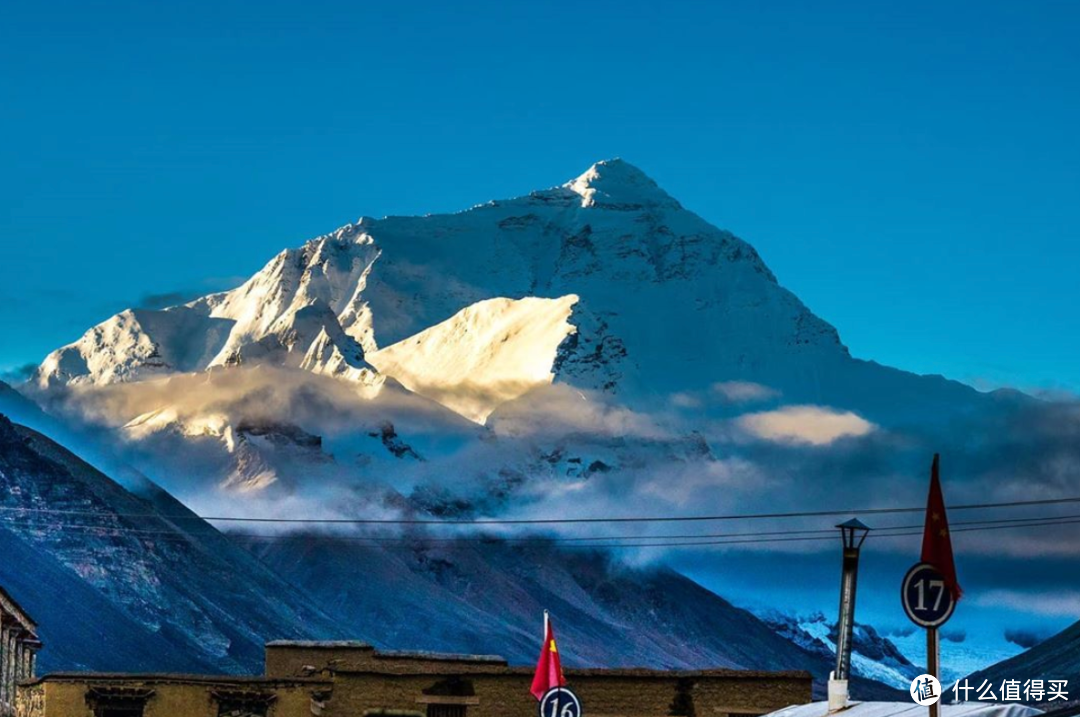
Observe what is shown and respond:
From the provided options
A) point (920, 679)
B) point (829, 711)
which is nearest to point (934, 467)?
point (920, 679)

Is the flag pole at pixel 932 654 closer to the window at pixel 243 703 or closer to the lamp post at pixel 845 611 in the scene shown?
the lamp post at pixel 845 611

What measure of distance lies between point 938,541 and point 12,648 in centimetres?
4800

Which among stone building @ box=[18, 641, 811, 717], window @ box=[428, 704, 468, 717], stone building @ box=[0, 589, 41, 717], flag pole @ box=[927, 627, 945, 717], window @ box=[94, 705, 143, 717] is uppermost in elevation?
stone building @ box=[0, 589, 41, 717]

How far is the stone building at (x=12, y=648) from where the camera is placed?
70188 millimetres

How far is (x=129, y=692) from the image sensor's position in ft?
196

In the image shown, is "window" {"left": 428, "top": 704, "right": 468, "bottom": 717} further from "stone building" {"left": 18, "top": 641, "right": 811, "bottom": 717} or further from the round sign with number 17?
the round sign with number 17

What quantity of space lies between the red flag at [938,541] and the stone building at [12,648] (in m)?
41.8

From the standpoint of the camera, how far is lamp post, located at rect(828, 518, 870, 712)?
42.1 meters

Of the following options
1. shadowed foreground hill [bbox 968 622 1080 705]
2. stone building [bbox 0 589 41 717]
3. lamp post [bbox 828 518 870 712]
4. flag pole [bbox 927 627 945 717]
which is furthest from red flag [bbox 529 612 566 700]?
shadowed foreground hill [bbox 968 622 1080 705]

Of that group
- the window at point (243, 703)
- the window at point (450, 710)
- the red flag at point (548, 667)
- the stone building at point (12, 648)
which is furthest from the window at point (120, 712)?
the red flag at point (548, 667)

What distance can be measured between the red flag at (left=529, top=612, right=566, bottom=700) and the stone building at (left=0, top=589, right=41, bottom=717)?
25419 mm

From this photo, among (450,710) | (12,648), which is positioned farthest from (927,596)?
(12,648)

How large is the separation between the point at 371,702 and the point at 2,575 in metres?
136

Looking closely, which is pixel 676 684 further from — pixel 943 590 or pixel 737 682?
pixel 943 590
